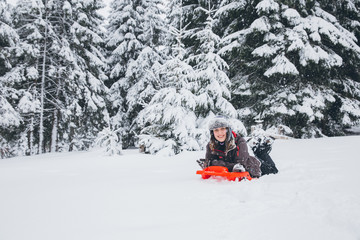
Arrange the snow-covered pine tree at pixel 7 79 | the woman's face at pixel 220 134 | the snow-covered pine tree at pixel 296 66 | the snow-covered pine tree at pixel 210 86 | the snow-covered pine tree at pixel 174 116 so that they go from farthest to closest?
the snow-covered pine tree at pixel 7 79 < the snow-covered pine tree at pixel 296 66 < the snow-covered pine tree at pixel 210 86 < the snow-covered pine tree at pixel 174 116 < the woman's face at pixel 220 134

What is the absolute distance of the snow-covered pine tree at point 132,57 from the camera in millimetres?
13586

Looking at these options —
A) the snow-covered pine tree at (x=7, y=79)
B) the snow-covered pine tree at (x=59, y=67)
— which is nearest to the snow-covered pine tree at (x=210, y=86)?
the snow-covered pine tree at (x=59, y=67)

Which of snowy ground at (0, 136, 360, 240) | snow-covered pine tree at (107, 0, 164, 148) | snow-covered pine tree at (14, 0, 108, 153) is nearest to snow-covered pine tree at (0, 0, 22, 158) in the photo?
snow-covered pine tree at (14, 0, 108, 153)

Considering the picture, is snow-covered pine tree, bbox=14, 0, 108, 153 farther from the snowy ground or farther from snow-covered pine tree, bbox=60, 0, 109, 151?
the snowy ground

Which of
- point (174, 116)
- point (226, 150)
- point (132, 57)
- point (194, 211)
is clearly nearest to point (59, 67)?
point (132, 57)

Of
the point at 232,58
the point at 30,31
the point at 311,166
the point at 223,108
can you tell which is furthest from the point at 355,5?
the point at 30,31

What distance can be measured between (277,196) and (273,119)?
8110 millimetres

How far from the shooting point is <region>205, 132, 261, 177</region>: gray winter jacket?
329 cm

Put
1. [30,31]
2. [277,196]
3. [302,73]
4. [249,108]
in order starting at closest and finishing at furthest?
1. [277,196]
2. [302,73]
3. [249,108]
4. [30,31]

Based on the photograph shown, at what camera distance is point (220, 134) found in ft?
11.3

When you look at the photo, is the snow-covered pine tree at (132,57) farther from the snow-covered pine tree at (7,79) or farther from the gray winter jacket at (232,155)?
the gray winter jacket at (232,155)

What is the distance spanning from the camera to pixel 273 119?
9695mm

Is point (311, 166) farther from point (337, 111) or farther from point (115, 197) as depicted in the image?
point (337, 111)

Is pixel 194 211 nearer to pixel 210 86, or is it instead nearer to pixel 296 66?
pixel 210 86
